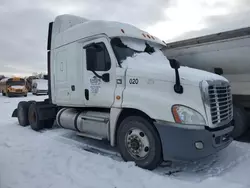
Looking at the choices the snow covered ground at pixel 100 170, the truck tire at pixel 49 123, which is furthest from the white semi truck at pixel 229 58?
the truck tire at pixel 49 123

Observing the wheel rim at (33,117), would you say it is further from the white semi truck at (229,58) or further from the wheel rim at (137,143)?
the white semi truck at (229,58)

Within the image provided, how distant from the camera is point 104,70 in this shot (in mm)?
5250

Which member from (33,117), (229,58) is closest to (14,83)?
(33,117)

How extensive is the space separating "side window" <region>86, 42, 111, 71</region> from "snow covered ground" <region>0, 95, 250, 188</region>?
1938mm

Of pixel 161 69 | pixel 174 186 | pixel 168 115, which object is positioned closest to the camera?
pixel 174 186

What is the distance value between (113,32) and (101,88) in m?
1.28

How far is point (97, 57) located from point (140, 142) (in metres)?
2.12

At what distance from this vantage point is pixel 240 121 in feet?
20.1

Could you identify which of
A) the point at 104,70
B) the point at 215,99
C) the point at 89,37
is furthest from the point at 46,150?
the point at 215,99

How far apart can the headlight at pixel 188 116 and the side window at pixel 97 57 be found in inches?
77.8

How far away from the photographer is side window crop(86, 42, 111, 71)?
17.2ft

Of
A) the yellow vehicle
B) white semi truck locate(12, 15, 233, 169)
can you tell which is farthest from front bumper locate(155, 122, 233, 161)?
the yellow vehicle

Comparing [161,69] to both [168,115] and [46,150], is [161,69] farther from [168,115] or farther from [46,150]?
[46,150]

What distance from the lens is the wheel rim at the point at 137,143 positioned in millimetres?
4481
